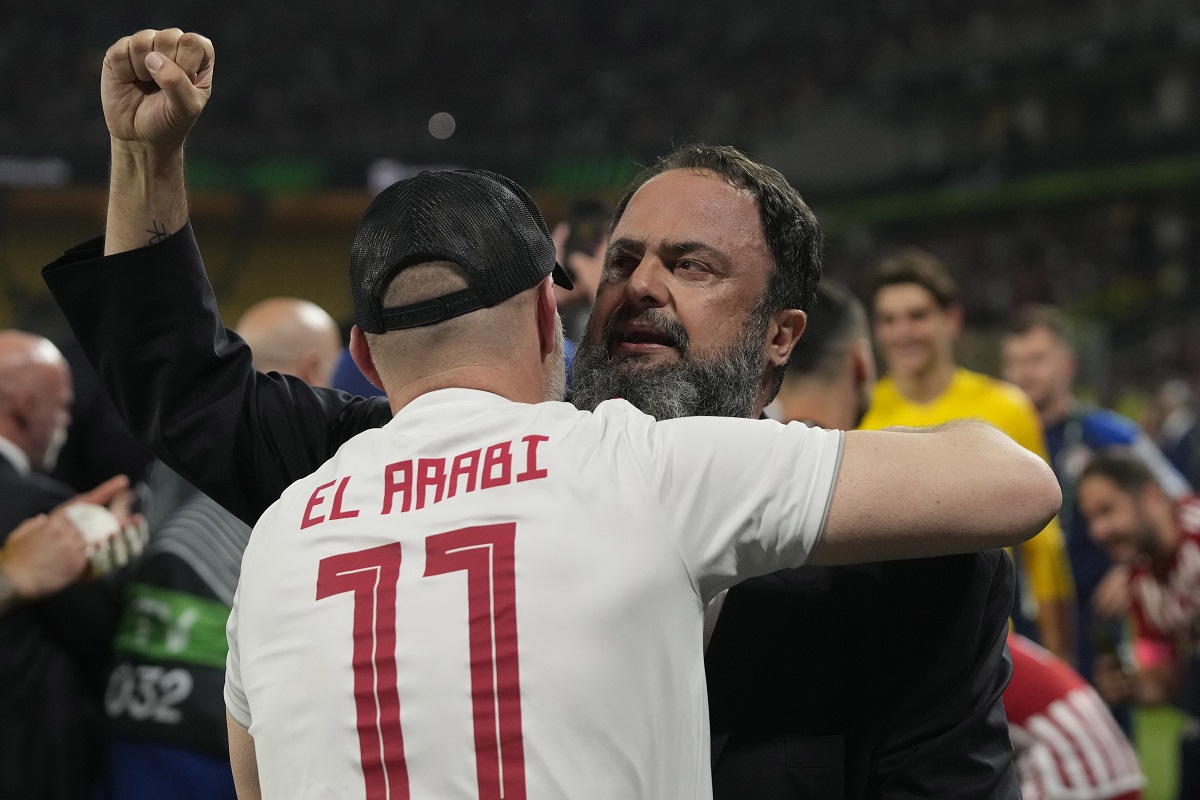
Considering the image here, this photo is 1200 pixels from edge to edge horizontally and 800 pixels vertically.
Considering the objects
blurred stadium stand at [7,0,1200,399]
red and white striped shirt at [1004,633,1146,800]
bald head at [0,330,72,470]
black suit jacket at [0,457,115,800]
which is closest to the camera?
red and white striped shirt at [1004,633,1146,800]

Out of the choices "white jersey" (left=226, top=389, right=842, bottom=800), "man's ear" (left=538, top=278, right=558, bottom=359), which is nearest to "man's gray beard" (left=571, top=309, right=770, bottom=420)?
"man's ear" (left=538, top=278, right=558, bottom=359)

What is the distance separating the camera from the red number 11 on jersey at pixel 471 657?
143cm

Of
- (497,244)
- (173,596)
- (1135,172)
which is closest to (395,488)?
(497,244)

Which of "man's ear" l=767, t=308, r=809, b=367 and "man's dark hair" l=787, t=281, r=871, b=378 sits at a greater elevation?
"man's dark hair" l=787, t=281, r=871, b=378

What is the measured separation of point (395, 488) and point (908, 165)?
28222 millimetres

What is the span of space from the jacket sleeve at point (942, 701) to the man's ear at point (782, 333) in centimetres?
54

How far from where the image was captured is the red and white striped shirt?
3328 mm

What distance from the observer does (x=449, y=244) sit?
165 cm

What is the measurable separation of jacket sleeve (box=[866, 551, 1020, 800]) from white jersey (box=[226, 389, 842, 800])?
289mm

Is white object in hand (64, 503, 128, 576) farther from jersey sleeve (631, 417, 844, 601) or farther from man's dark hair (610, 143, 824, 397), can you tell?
jersey sleeve (631, 417, 844, 601)

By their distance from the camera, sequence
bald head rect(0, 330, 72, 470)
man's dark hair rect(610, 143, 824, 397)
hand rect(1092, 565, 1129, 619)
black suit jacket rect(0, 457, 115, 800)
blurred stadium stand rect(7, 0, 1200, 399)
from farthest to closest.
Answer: blurred stadium stand rect(7, 0, 1200, 399) → hand rect(1092, 565, 1129, 619) → bald head rect(0, 330, 72, 470) → black suit jacket rect(0, 457, 115, 800) → man's dark hair rect(610, 143, 824, 397)

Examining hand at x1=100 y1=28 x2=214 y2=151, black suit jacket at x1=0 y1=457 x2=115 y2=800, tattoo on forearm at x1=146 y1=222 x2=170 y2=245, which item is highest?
hand at x1=100 y1=28 x2=214 y2=151

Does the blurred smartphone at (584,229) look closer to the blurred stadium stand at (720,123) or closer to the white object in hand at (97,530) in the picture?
the white object in hand at (97,530)

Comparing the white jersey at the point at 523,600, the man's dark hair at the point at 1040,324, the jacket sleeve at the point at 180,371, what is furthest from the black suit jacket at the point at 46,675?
the man's dark hair at the point at 1040,324
